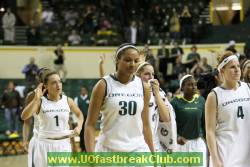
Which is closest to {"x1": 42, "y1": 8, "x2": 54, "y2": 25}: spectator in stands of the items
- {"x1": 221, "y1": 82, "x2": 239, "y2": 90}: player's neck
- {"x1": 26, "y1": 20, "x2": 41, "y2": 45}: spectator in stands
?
{"x1": 26, "y1": 20, "x2": 41, "y2": 45}: spectator in stands

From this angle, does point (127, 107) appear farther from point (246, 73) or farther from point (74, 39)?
point (74, 39)

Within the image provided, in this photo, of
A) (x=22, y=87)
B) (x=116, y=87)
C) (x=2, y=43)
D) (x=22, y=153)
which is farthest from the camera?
(x=2, y=43)

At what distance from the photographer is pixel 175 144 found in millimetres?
7527

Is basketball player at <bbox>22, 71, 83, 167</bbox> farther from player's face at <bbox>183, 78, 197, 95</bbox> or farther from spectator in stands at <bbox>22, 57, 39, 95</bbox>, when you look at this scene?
spectator in stands at <bbox>22, 57, 39, 95</bbox>

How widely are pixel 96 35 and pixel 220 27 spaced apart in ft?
16.8

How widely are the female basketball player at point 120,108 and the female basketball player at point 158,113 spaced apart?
144 centimetres

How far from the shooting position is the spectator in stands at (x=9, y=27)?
75.5 ft

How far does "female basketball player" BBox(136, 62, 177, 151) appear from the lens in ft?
22.9

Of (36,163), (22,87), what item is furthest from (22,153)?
(36,163)

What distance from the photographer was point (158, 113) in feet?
24.1

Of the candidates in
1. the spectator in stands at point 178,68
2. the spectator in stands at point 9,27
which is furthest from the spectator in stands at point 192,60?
the spectator in stands at point 9,27

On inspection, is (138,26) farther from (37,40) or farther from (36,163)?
(36,163)

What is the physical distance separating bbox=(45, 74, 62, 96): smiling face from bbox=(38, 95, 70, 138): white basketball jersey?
155 mm

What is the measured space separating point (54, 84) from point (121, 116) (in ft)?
8.29
